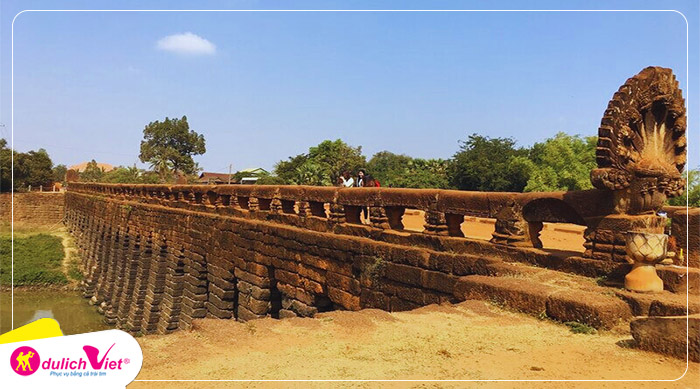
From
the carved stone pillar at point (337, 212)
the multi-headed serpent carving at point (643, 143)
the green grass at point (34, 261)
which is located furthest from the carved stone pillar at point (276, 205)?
the green grass at point (34, 261)

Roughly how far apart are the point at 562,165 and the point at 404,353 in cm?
3436

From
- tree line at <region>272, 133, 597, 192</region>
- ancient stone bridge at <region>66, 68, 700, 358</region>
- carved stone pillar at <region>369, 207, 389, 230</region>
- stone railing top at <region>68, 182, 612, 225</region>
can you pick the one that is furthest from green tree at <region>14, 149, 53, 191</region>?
carved stone pillar at <region>369, 207, 389, 230</region>

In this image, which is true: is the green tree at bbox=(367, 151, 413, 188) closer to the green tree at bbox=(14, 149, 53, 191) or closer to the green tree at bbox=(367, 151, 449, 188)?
the green tree at bbox=(367, 151, 449, 188)

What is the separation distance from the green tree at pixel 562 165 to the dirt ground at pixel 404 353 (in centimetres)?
2847

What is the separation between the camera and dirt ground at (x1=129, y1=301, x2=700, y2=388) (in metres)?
2.97

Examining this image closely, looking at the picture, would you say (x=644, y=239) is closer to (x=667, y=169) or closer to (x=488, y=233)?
(x=667, y=169)

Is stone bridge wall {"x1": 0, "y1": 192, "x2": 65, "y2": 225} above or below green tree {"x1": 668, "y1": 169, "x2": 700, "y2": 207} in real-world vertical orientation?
below

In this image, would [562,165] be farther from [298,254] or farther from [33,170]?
[33,170]

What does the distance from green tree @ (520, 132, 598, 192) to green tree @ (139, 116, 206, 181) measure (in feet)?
105

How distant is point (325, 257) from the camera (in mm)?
7414

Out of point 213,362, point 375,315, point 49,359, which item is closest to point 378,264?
point 375,315

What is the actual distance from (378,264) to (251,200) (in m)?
3.95

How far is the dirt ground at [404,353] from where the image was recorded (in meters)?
2.97

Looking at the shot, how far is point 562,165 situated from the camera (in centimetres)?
3475
